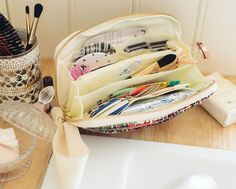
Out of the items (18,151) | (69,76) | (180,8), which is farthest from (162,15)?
(18,151)

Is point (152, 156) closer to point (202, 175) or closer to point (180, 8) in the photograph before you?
point (202, 175)

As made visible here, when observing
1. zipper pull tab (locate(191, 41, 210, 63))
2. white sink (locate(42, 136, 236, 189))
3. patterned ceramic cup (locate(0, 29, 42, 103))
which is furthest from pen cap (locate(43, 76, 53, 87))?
zipper pull tab (locate(191, 41, 210, 63))

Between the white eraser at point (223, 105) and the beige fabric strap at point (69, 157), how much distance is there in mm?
268

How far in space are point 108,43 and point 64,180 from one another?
0.28 metres

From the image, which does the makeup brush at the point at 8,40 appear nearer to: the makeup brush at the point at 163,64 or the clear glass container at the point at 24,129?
the clear glass container at the point at 24,129

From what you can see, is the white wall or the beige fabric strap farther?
the white wall

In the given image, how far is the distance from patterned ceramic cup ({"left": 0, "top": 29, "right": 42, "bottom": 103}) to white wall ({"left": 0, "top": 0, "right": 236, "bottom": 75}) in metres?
0.11

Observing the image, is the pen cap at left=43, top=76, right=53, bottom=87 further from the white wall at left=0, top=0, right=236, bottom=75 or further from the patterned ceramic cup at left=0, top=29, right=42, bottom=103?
the white wall at left=0, top=0, right=236, bottom=75

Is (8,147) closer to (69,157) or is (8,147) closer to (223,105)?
(69,157)

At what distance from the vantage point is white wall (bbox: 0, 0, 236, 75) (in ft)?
2.36

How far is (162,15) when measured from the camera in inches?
27.0

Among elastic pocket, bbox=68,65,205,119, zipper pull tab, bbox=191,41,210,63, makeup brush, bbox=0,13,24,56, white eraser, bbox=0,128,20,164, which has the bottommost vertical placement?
white eraser, bbox=0,128,20,164

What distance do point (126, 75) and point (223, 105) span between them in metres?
0.18

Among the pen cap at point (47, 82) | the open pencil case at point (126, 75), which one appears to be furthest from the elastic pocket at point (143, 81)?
the pen cap at point (47, 82)
